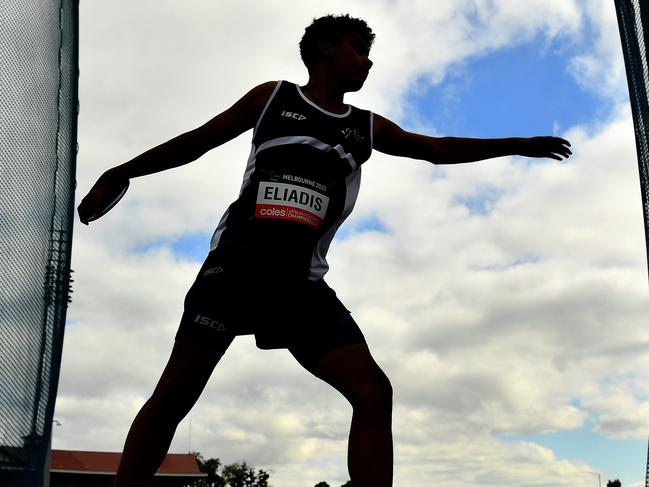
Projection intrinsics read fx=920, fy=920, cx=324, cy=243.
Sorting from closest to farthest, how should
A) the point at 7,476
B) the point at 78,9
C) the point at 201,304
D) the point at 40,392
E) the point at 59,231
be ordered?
the point at 201,304 < the point at 7,476 < the point at 40,392 < the point at 59,231 < the point at 78,9

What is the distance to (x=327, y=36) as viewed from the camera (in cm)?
366

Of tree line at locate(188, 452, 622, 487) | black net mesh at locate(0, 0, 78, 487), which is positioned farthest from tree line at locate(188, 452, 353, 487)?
black net mesh at locate(0, 0, 78, 487)

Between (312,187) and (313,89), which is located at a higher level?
(313,89)

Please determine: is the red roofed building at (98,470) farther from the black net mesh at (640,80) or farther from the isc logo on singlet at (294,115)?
the isc logo on singlet at (294,115)

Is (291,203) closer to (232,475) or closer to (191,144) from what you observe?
(191,144)

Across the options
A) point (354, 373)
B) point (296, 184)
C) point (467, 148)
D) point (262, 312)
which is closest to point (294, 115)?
point (296, 184)

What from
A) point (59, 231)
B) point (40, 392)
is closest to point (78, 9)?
point (59, 231)

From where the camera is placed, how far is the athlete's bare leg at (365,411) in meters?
3.08

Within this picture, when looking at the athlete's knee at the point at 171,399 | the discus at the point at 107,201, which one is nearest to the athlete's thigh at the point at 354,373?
the athlete's knee at the point at 171,399

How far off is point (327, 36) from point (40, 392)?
193 cm

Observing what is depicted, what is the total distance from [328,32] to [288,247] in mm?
924

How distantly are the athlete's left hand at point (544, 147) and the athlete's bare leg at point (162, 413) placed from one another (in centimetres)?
163

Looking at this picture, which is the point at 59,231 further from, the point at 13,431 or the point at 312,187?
the point at 312,187

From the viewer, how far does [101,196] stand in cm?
350
